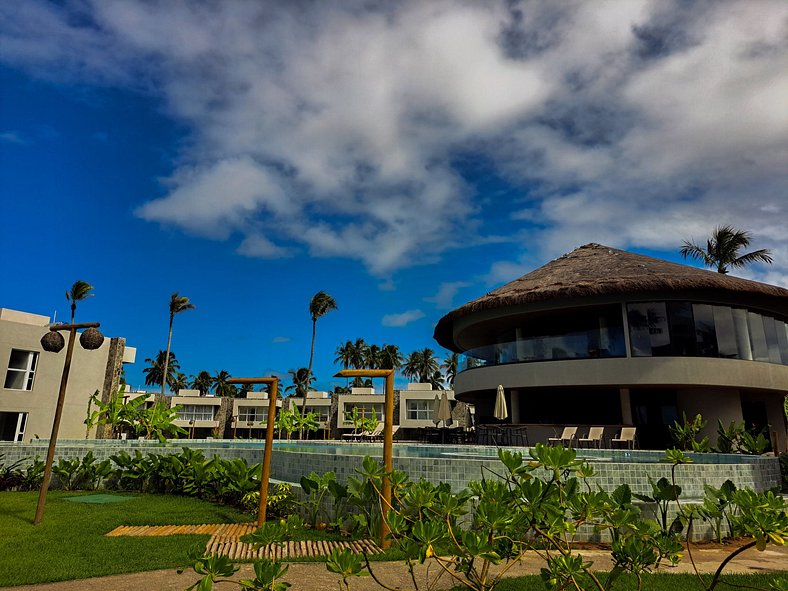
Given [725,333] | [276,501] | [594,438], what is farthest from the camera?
[725,333]

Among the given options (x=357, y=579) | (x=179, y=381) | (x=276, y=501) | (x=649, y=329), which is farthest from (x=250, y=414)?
(x=357, y=579)

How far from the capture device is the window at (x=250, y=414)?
49.8 metres

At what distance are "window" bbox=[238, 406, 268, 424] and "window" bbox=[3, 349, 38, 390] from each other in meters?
29.8

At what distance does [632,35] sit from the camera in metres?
13.2

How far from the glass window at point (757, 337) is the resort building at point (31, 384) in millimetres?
28603

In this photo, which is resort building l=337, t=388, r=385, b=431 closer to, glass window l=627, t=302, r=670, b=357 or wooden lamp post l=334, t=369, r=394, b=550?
glass window l=627, t=302, r=670, b=357

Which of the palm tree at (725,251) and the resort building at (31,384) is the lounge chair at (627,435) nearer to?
the palm tree at (725,251)

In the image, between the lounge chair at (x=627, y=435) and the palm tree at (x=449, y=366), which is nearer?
the lounge chair at (x=627, y=435)

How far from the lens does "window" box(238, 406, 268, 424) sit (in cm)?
4975

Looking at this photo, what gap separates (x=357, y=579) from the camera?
15.8 feet

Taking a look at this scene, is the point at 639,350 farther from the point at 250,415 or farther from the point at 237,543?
the point at 250,415

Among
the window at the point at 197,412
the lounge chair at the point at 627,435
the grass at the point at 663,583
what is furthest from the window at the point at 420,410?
the grass at the point at 663,583

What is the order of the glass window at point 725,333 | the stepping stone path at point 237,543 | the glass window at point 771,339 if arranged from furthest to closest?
the glass window at point 771,339 → the glass window at point 725,333 → the stepping stone path at point 237,543

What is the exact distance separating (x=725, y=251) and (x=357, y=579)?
3324cm
